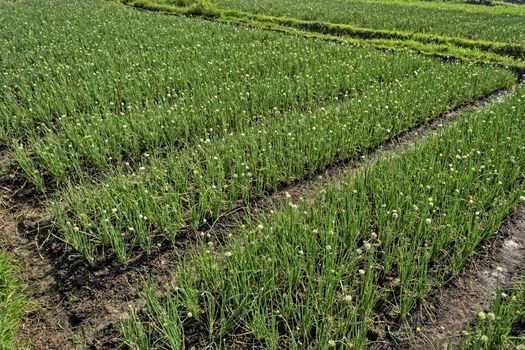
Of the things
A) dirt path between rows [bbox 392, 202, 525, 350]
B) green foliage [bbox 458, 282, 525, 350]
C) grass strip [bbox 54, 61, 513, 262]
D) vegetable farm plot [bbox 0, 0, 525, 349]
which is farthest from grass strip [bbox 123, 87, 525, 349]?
grass strip [bbox 54, 61, 513, 262]

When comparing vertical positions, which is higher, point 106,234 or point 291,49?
point 291,49

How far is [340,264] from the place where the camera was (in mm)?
4387

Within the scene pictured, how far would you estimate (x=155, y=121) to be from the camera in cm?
748

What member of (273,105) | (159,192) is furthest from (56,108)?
(273,105)

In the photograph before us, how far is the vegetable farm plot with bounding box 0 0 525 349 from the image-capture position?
12.9ft

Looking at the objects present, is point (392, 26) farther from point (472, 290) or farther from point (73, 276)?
point (73, 276)

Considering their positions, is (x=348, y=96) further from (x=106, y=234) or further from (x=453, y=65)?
(x=106, y=234)

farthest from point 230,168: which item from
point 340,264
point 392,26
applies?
point 392,26

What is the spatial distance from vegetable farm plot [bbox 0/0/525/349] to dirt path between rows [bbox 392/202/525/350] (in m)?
0.12

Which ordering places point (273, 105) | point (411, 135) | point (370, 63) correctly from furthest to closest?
point (370, 63) < point (273, 105) < point (411, 135)

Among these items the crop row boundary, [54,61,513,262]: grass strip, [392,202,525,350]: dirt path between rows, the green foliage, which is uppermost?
the crop row boundary

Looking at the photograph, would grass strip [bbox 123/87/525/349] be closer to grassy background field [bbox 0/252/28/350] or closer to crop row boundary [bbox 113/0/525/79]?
grassy background field [bbox 0/252/28/350]

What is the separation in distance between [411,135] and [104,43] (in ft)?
32.8

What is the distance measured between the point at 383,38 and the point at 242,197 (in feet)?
46.0
